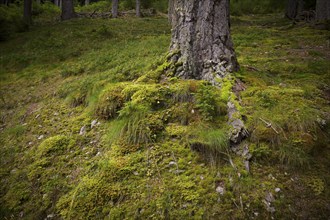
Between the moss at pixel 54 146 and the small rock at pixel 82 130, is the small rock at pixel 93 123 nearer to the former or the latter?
the small rock at pixel 82 130

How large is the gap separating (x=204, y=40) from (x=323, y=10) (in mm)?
9212

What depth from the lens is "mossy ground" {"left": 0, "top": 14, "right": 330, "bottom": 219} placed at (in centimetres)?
276

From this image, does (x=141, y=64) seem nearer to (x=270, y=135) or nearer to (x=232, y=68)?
(x=232, y=68)

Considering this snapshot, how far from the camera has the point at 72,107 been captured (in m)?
4.97

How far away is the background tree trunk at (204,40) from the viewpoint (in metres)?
4.09

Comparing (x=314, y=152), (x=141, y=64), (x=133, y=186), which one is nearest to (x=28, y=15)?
(x=141, y=64)

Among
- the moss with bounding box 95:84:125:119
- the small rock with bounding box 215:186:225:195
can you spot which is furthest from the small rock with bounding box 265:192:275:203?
the moss with bounding box 95:84:125:119

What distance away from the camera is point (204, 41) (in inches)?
163

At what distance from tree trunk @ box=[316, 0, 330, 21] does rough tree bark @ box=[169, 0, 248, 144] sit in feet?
28.1

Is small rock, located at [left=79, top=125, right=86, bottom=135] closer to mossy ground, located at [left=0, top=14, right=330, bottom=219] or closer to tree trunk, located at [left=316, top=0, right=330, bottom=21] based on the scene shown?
mossy ground, located at [left=0, top=14, right=330, bottom=219]

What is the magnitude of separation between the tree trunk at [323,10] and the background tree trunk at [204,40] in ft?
28.1

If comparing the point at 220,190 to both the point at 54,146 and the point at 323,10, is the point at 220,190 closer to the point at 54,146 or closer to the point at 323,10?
the point at 54,146

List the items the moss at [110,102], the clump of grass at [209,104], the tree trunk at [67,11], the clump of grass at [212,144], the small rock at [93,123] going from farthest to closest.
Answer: the tree trunk at [67,11], the small rock at [93,123], the moss at [110,102], the clump of grass at [209,104], the clump of grass at [212,144]

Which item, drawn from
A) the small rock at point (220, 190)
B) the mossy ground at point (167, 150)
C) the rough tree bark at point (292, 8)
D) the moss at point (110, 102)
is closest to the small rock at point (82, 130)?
the mossy ground at point (167, 150)
